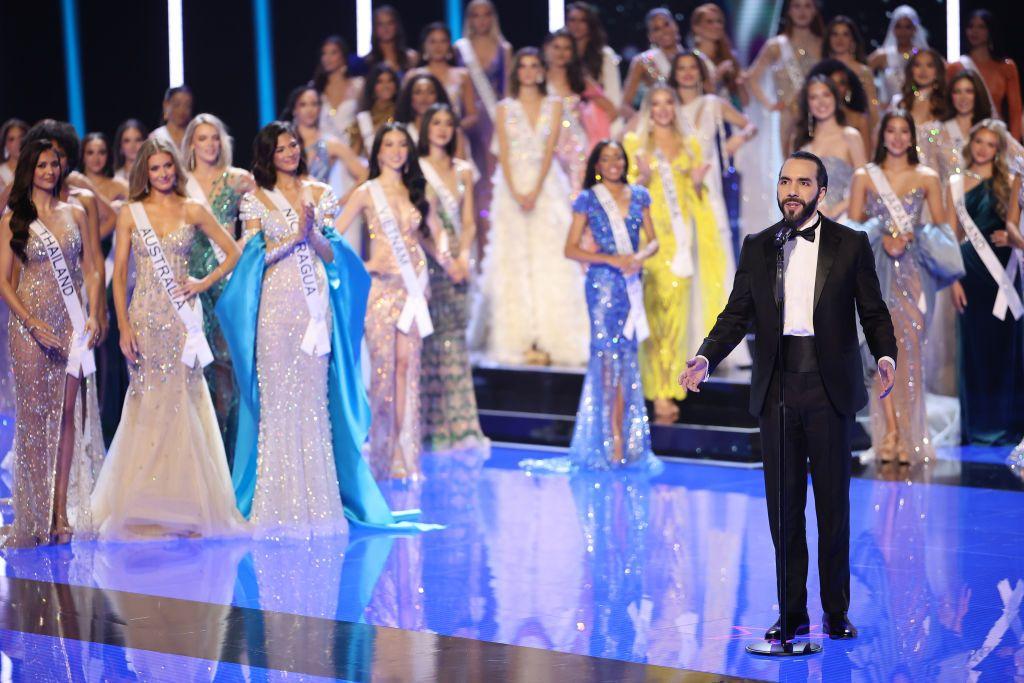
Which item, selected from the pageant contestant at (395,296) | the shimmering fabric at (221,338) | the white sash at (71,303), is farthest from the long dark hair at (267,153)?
the pageant contestant at (395,296)

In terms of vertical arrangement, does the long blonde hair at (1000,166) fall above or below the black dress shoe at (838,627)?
above

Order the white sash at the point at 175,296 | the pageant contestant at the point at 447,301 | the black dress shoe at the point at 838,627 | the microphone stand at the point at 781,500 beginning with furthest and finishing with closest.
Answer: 1. the pageant contestant at the point at 447,301
2. the white sash at the point at 175,296
3. the black dress shoe at the point at 838,627
4. the microphone stand at the point at 781,500

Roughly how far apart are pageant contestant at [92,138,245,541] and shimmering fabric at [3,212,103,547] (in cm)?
23

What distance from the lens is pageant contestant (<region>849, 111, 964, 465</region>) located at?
8.16m

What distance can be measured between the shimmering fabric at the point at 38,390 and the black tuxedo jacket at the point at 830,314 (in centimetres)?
308

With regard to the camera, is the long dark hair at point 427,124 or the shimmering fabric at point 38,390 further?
the long dark hair at point 427,124

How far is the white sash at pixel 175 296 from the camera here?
659 cm

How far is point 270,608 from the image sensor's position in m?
5.28

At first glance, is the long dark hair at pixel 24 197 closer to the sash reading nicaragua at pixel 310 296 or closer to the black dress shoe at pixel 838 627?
the sash reading nicaragua at pixel 310 296

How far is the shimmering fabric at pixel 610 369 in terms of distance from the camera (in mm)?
8266

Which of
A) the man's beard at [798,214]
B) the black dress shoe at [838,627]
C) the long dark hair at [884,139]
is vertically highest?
the long dark hair at [884,139]

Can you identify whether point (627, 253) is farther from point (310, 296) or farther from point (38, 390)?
point (38, 390)

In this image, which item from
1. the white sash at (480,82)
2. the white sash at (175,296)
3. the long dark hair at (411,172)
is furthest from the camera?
the white sash at (480,82)

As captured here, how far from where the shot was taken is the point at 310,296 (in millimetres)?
6688
